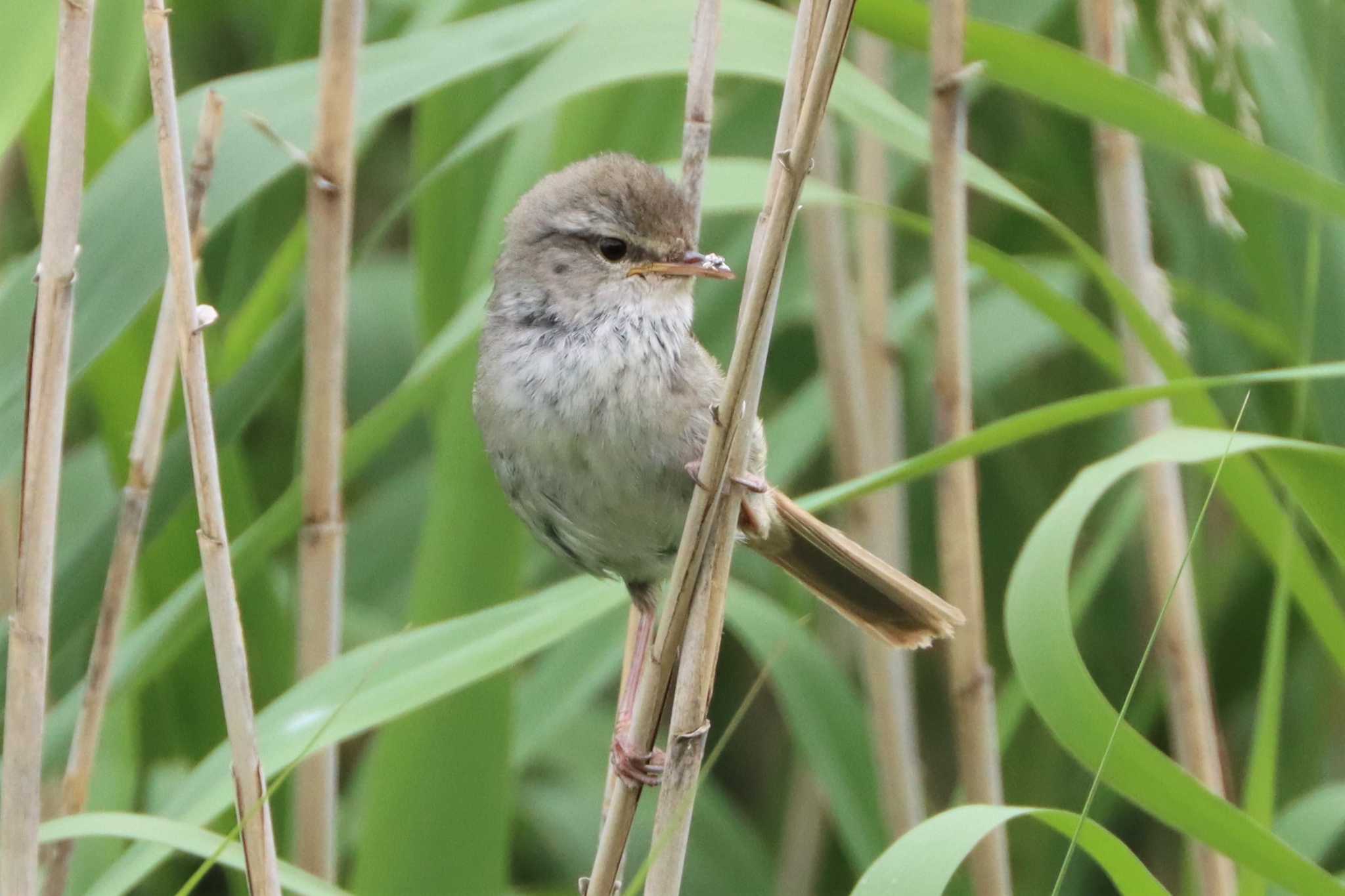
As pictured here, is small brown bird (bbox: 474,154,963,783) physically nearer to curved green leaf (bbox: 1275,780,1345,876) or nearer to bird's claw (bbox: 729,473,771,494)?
bird's claw (bbox: 729,473,771,494)

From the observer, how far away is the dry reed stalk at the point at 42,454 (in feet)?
4.76

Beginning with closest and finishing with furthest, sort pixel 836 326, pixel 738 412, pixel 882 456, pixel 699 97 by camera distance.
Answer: pixel 738 412
pixel 699 97
pixel 836 326
pixel 882 456

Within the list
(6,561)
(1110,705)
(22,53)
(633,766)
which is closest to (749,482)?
(633,766)

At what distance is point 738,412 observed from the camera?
1.34 meters

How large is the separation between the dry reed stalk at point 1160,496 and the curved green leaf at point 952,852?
2.24 feet

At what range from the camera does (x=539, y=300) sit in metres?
2.02

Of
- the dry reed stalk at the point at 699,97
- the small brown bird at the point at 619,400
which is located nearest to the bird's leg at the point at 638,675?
the small brown bird at the point at 619,400

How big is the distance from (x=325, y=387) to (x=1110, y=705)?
1066mm

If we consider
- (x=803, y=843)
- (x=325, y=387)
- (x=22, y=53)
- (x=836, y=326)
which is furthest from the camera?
(x=803, y=843)

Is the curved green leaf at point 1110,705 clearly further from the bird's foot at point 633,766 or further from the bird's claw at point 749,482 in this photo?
the bird's foot at point 633,766

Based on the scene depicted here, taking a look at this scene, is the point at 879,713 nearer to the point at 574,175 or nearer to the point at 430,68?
the point at 574,175

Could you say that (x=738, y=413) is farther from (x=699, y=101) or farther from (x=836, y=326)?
(x=836, y=326)

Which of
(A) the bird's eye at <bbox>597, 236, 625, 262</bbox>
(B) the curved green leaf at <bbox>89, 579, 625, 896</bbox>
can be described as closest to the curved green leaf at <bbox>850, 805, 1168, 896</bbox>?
(B) the curved green leaf at <bbox>89, 579, 625, 896</bbox>

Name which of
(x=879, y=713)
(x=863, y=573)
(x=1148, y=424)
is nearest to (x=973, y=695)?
(x=863, y=573)
